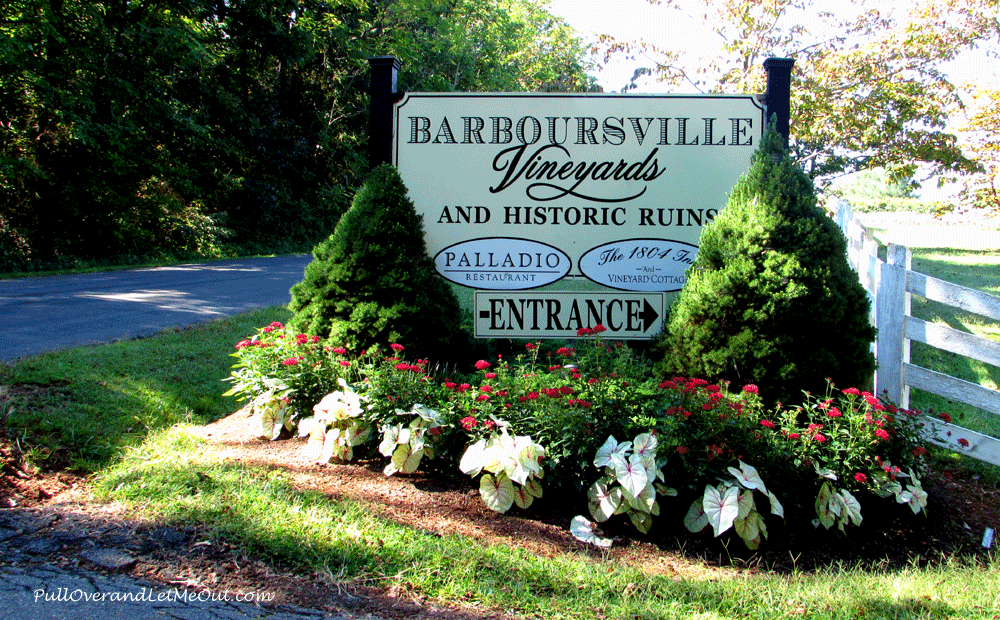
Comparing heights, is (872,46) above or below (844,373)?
above

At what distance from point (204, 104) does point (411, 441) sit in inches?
897

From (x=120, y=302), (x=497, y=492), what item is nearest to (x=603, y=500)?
(x=497, y=492)

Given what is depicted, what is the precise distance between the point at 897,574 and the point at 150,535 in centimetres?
350

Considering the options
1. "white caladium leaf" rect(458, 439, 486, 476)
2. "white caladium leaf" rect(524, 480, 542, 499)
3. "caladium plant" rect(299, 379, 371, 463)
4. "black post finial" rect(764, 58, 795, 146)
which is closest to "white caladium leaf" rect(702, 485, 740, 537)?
"white caladium leaf" rect(524, 480, 542, 499)

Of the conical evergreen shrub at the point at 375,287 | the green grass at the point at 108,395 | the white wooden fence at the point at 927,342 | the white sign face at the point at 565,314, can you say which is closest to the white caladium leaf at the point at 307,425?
the conical evergreen shrub at the point at 375,287

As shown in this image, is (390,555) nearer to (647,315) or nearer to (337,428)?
(337,428)

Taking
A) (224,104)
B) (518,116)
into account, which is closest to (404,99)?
(518,116)

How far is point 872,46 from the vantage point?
11727mm

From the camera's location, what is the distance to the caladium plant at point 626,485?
137 inches

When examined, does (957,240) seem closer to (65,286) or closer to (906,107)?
(906,107)

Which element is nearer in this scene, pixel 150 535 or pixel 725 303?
pixel 150 535

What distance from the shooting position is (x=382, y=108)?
18.2ft

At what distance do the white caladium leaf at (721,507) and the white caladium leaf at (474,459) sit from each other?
113 cm

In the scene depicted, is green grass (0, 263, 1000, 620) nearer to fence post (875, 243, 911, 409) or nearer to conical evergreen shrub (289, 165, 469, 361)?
conical evergreen shrub (289, 165, 469, 361)
